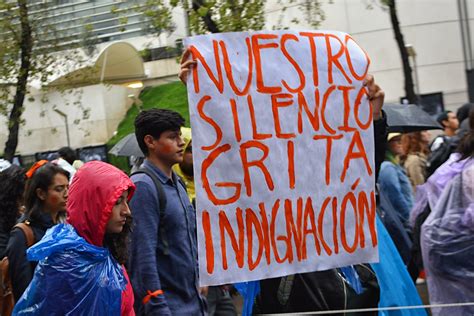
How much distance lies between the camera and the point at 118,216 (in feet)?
12.5

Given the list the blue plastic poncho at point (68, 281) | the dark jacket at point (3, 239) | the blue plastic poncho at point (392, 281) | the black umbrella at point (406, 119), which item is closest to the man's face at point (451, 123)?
the black umbrella at point (406, 119)

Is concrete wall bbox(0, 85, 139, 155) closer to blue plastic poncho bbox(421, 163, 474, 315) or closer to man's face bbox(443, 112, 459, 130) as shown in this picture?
man's face bbox(443, 112, 459, 130)

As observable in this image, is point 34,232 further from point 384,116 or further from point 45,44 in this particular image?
point 45,44

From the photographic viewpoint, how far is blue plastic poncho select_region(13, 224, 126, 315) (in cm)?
354

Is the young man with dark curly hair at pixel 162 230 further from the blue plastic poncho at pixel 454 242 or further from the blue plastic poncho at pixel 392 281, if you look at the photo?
the blue plastic poncho at pixel 454 242

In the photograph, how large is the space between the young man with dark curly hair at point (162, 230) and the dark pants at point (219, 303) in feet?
2.16

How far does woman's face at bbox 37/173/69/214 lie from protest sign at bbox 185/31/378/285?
5.62ft

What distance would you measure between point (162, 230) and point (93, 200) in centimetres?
71

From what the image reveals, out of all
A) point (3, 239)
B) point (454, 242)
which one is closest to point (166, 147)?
point (3, 239)

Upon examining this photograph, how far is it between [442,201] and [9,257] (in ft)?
8.11

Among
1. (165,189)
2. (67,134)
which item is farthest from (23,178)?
(67,134)

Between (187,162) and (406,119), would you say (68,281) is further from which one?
(406,119)

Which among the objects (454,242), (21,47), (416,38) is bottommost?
(454,242)

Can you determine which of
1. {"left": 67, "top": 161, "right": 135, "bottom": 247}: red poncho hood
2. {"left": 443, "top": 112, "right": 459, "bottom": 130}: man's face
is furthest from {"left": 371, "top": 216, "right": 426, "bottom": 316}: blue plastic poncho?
{"left": 443, "top": 112, "right": 459, "bottom": 130}: man's face
